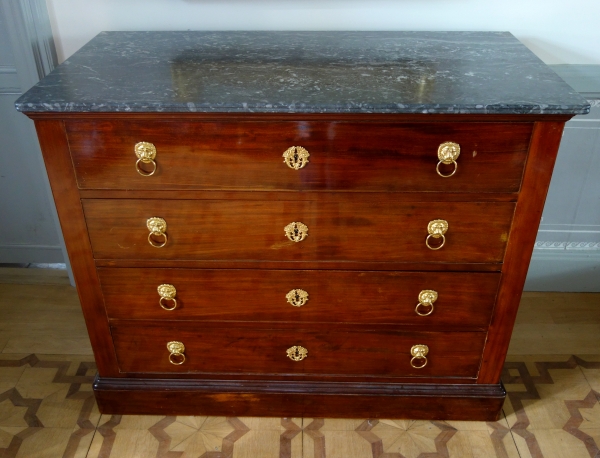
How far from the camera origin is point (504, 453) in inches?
64.0

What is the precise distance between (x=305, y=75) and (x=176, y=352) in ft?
2.83

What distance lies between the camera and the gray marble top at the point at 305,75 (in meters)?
1.18

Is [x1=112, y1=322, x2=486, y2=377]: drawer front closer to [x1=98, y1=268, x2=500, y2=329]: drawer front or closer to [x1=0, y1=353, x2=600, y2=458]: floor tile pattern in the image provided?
[x1=98, y1=268, x2=500, y2=329]: drawer front

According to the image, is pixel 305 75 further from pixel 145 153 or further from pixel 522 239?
pixel 522 239

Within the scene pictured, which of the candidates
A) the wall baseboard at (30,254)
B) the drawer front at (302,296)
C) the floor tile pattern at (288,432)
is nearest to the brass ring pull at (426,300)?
the drawer front at (302,296)

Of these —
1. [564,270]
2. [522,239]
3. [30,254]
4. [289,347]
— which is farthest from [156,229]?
[564,270]

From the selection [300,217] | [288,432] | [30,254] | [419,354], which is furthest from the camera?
[30,254]

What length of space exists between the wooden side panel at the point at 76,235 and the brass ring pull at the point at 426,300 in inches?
34.4

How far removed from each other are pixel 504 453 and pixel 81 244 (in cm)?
134

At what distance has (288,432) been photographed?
5.54ft

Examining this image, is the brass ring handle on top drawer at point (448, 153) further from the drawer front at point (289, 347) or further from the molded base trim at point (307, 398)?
the molded base trim at point (307, 398)

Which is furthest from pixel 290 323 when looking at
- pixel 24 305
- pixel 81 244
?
pixel 24 305

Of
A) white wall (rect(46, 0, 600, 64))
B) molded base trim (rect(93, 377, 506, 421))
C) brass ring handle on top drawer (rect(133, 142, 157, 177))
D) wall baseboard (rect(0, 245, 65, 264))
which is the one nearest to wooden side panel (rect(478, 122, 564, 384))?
molded base trim (rect(93, 377, 506, 421))

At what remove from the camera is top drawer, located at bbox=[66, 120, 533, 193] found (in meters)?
1.24
